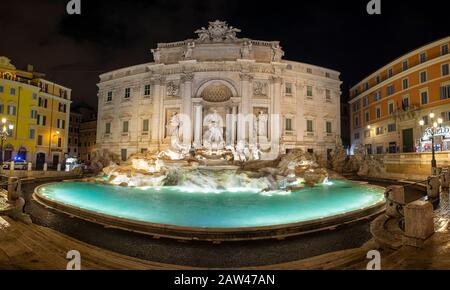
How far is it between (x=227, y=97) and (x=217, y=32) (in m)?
7.42

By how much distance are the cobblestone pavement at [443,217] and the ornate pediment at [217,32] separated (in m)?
24.4

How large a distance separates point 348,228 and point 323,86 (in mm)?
27562

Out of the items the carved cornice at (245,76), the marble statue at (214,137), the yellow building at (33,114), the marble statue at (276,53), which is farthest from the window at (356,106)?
the yellow building at (33,114)

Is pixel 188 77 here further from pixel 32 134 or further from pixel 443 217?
pixel 32 134

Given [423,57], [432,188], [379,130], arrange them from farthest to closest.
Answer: [379,130]
[423,57]
[432,188]

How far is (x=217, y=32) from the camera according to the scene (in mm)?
26781

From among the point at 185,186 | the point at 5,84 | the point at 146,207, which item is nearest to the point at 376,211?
the point at 146,207

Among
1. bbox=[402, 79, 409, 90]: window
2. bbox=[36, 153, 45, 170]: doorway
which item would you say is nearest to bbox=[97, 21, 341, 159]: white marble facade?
bbox=[402, 79, 409, 90]: window

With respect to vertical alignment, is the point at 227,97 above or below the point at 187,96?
above

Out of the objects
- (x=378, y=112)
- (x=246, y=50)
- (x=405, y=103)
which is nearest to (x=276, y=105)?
(x=246, y=50)

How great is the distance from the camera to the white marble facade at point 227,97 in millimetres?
26203

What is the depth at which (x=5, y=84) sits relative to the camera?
30.5 metres

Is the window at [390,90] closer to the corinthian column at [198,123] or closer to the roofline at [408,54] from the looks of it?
the roofline at [408,54]
